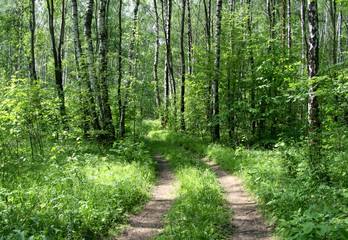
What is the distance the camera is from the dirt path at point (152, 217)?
3.93 metres

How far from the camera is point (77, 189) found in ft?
15.3

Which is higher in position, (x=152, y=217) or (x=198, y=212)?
(x=198, y=212)

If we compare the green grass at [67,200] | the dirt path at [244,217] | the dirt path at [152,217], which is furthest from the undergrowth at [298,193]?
the green grass at [67,200]

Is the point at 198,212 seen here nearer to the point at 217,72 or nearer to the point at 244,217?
the point at 244,217

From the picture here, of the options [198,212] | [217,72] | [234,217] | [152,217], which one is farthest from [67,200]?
[217,72]

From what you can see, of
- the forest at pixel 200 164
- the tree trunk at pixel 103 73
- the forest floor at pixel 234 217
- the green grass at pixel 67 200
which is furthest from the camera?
the tree trunk at pixel 103 73

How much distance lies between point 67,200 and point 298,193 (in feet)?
13.2

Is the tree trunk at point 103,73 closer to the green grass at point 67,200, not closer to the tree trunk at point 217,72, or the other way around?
the green grass at point 67,200

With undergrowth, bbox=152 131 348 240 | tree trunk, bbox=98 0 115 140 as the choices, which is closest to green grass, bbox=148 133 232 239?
undergrowth, bbox=152 131 348 240

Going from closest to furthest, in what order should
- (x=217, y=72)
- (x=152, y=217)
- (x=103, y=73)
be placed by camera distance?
1. (x=152, y=217)
2. (x=103, y=73)
3. (x=217, y=72)

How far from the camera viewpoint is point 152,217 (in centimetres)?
456

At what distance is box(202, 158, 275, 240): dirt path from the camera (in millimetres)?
3684

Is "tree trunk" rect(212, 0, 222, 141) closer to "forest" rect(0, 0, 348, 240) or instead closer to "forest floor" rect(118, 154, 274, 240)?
"forest" rect(0, 0, 348, 240)

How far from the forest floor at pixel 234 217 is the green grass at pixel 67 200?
0.30m
